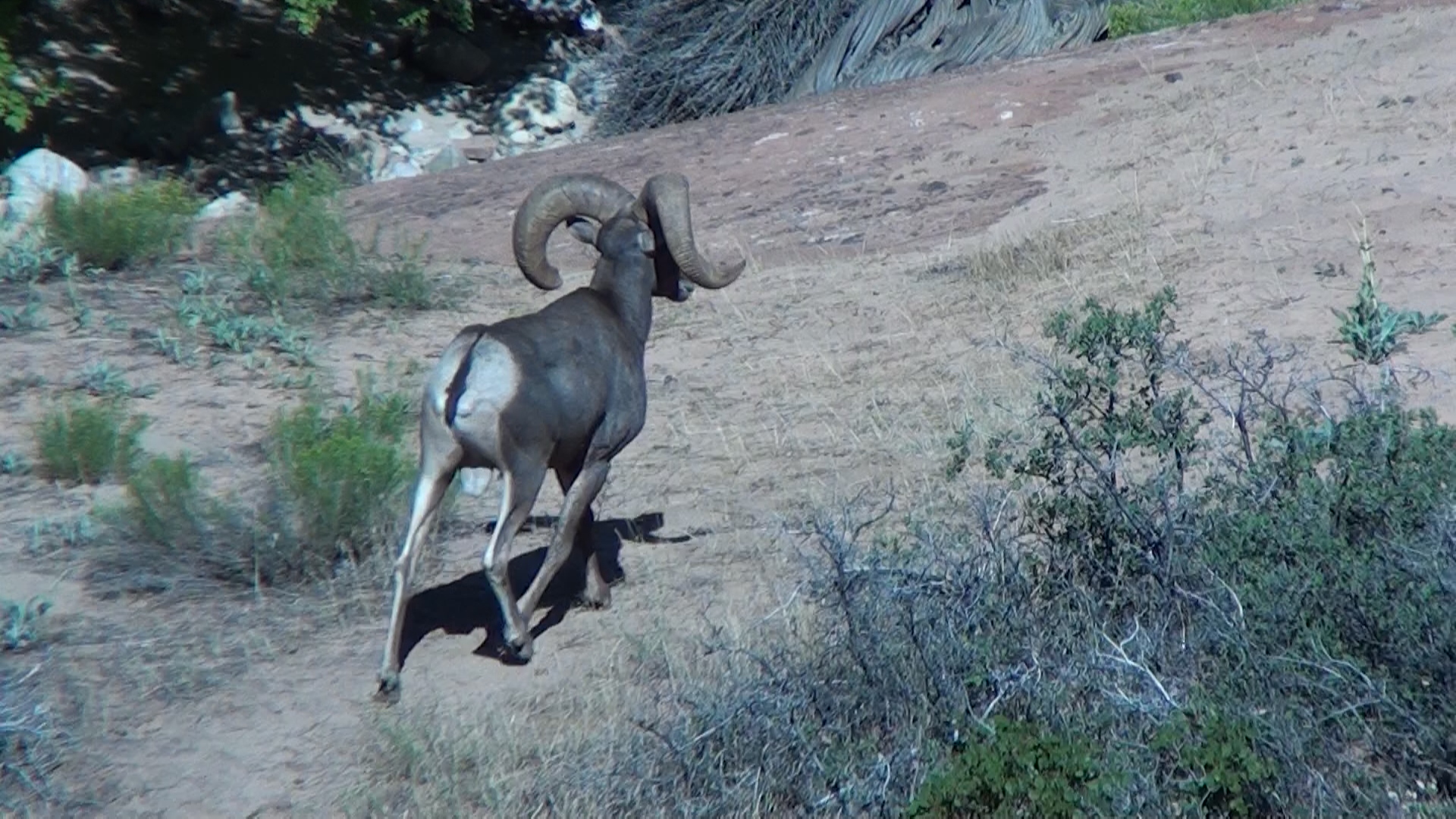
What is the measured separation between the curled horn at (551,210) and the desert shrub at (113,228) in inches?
241

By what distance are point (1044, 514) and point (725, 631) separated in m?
1.32

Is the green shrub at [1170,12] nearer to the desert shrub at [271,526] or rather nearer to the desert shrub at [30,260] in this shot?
the desert shrub at [30,260]

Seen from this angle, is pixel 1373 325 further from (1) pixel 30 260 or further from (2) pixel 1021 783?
(1) pixel 30 260

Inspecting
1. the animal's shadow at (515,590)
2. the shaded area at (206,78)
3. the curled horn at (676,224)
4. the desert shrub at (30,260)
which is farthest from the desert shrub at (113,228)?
the shaded area at (206,78)

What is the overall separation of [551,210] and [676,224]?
578 mm

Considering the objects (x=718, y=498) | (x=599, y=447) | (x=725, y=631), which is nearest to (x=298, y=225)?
(x=718, y=498)

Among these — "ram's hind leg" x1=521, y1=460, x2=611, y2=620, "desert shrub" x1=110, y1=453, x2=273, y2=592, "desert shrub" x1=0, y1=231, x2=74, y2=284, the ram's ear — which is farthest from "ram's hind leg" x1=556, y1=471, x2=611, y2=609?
"desert shrub" x1=0, y1=231, x2=74, y2=284

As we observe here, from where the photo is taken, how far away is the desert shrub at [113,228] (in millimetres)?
12562

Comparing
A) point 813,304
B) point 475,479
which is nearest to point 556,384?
point 475,479

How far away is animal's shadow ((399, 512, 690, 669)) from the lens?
24.0 feet

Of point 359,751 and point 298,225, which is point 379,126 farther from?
point 359,751

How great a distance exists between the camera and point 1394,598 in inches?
208

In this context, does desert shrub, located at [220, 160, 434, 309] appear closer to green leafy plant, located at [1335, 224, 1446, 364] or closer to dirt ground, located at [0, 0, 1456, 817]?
dirt ground, located at [0, 0, 1456, 817]

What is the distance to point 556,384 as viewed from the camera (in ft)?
22.4
